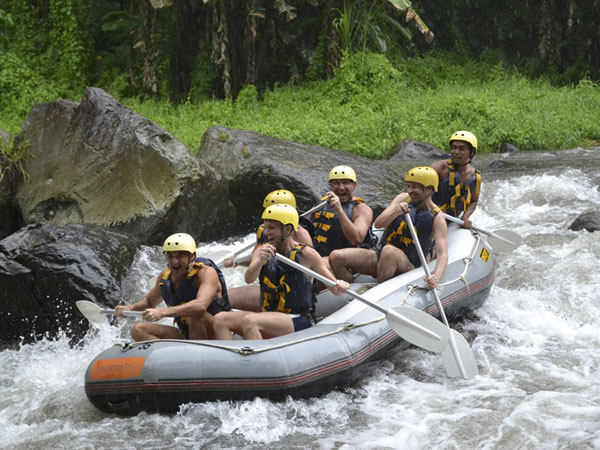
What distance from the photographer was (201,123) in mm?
13375

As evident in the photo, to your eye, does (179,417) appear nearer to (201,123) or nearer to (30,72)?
(201,123)

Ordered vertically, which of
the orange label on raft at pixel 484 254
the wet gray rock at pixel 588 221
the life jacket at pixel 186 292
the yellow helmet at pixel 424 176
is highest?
the yellow helmet at pixel 424 176

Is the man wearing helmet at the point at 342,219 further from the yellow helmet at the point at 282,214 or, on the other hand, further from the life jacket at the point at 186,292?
the life jacket at the point at 186,292

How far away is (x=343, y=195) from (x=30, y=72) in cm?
1229

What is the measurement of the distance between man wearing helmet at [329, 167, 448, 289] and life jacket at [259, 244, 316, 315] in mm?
766

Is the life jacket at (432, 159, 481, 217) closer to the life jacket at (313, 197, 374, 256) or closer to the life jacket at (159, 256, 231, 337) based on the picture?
the life jacket at (313, 197, 374, 256)

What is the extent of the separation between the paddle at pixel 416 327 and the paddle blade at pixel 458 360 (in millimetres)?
121

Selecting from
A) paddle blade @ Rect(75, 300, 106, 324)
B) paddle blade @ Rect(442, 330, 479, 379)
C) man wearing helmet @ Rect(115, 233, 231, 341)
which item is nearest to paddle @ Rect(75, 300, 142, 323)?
paddle blade @ Rect(75, 300, 106, 324)

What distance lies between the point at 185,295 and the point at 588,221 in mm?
5016

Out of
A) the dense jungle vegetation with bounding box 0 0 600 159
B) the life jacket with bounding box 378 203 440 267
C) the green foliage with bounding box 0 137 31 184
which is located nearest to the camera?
the life jacket with bounding box 378 203 440 267

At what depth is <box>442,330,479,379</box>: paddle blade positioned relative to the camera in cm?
485

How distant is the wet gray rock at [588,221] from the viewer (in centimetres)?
775

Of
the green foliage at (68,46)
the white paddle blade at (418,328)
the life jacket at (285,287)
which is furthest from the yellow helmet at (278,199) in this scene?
the green foliage at (68,46)

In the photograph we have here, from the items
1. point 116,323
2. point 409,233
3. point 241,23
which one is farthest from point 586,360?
point 241,23
